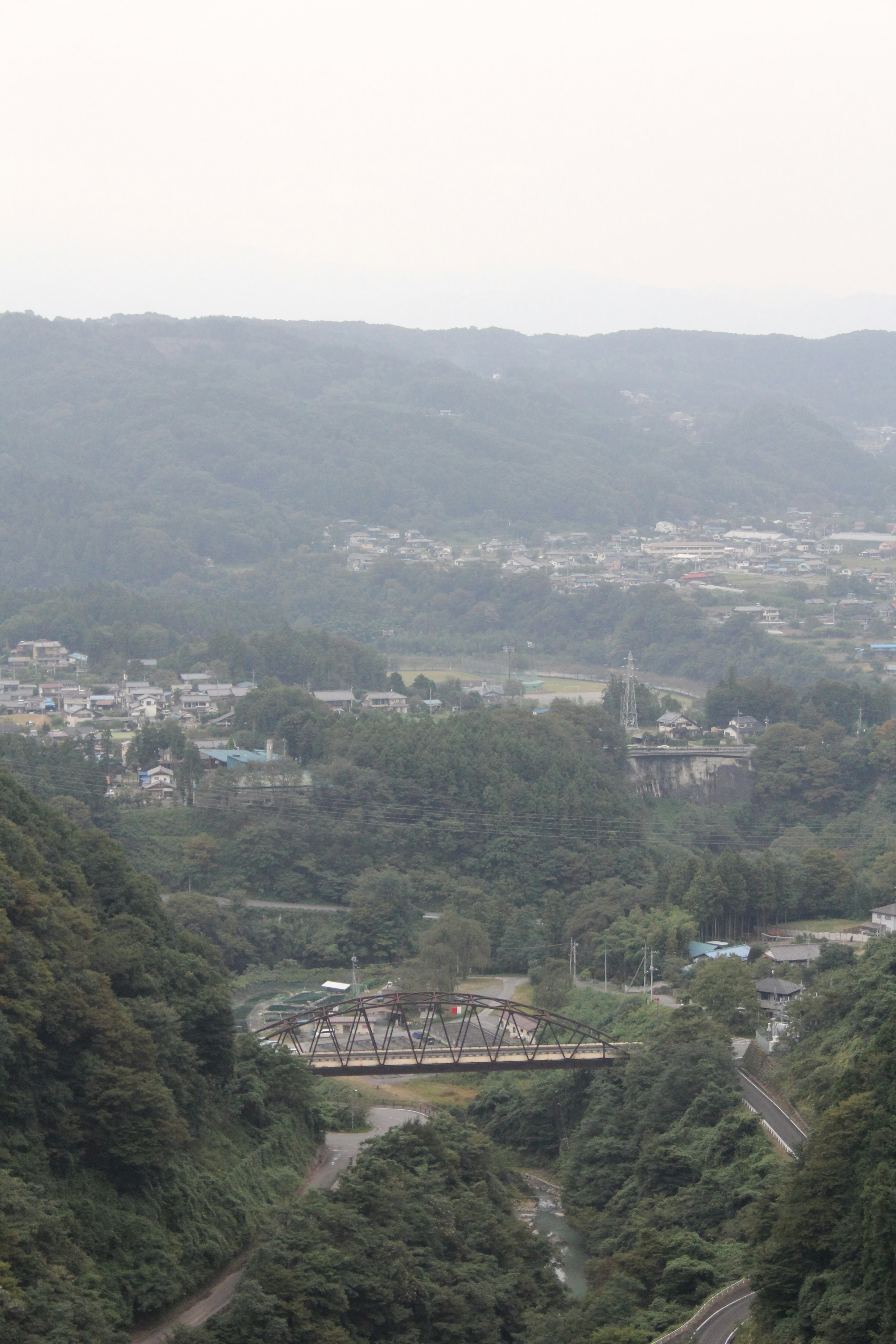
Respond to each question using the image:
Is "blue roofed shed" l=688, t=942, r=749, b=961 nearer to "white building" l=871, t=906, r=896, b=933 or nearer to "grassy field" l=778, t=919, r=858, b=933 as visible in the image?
"grassy field" l=778, t=919, r=858, b=933

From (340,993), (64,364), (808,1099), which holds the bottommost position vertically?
(340,993)

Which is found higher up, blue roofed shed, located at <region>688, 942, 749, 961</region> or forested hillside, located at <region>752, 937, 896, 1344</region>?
forested hillside, located at <region>752, 937, 896, 1344</region>

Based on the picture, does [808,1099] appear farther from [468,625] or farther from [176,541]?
[176,541]

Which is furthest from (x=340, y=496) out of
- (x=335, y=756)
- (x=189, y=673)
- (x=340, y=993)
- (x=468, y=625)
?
(x=340, y=993)

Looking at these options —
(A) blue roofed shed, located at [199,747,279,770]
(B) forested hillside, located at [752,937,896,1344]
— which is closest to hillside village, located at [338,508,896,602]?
(A) blue roofed shed, located at [199,747,279,770]

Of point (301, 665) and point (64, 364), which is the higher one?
point (64, 364)

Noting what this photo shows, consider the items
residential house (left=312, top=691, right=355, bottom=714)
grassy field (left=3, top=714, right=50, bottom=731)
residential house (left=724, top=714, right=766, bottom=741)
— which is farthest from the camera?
residential house (left=312, top=691, right=355, bottom=714)
